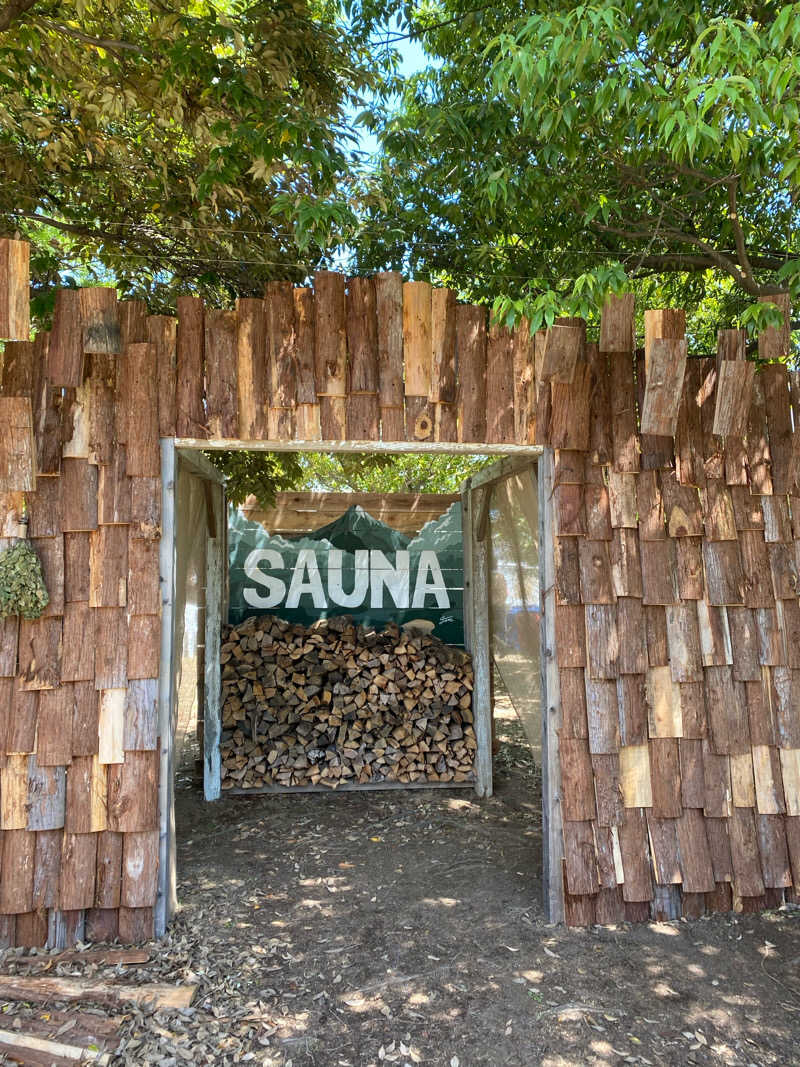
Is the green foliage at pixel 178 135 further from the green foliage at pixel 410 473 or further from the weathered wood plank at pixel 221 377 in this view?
the green foliage at pixel 410 473

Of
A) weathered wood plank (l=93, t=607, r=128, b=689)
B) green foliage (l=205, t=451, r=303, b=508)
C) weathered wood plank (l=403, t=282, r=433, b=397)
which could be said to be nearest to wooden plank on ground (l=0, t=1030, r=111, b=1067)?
weathered wood plank (l=93, t=607, r=128, b=689)

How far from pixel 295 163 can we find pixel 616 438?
6.91 ft

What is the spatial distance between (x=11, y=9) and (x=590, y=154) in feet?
10.7

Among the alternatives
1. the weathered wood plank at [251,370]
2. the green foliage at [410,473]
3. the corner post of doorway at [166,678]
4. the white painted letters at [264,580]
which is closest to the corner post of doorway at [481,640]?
the white painted letters at [264,580]

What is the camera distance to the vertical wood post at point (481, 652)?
5605 mm

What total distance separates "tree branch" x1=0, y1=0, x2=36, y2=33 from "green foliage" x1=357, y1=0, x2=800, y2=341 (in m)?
1.98

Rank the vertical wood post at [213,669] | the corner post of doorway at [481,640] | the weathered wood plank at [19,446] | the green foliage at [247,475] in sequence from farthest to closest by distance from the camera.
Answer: the green foliage at [247,475] → the corner post of doorway at [481,640] → the vertical wood post at [213,669] → the weathered wood plank at [19,446]

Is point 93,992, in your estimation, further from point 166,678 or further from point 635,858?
point 635,858

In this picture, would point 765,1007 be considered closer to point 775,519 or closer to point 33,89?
point 775,519

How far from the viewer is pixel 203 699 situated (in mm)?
5746

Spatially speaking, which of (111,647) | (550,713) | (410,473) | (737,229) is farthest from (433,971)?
(410,473)

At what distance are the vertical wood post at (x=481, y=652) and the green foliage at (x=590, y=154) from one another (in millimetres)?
1849

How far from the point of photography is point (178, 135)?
17.1ft

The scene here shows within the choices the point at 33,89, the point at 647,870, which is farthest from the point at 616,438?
the point at 33,89
